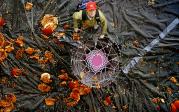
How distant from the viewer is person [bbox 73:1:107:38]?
9.09m

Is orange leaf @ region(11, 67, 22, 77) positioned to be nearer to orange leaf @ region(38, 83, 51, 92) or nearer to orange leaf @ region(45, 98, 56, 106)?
orange leaf @ region(38, 83, 51, 92)

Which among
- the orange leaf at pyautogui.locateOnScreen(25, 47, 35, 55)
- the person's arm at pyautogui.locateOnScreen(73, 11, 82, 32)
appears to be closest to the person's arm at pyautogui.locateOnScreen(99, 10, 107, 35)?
the person's arm at pyautogui.locateOnScreen(73, 11, 82, 32)

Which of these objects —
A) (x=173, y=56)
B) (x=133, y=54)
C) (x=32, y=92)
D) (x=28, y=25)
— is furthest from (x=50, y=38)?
(x=173, y=56)

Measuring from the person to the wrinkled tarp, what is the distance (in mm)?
758

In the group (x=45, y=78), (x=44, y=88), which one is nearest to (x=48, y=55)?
(x=45, y=78)

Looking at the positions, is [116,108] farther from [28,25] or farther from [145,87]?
[28,25]

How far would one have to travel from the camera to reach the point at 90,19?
9.41 meters

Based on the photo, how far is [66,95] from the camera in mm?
9883

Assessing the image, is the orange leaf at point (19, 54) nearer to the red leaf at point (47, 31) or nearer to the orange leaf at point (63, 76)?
the red leaf at point (47, 31)

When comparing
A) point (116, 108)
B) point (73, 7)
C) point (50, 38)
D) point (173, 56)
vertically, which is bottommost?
point (116, 108)

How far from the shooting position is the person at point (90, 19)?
909 centimetres

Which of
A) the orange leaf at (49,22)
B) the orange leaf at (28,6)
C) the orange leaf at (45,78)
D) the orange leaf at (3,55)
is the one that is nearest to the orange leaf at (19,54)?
the orange leaf at (3,55)

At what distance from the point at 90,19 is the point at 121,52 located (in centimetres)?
151

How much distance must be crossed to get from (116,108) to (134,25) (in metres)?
2.53
